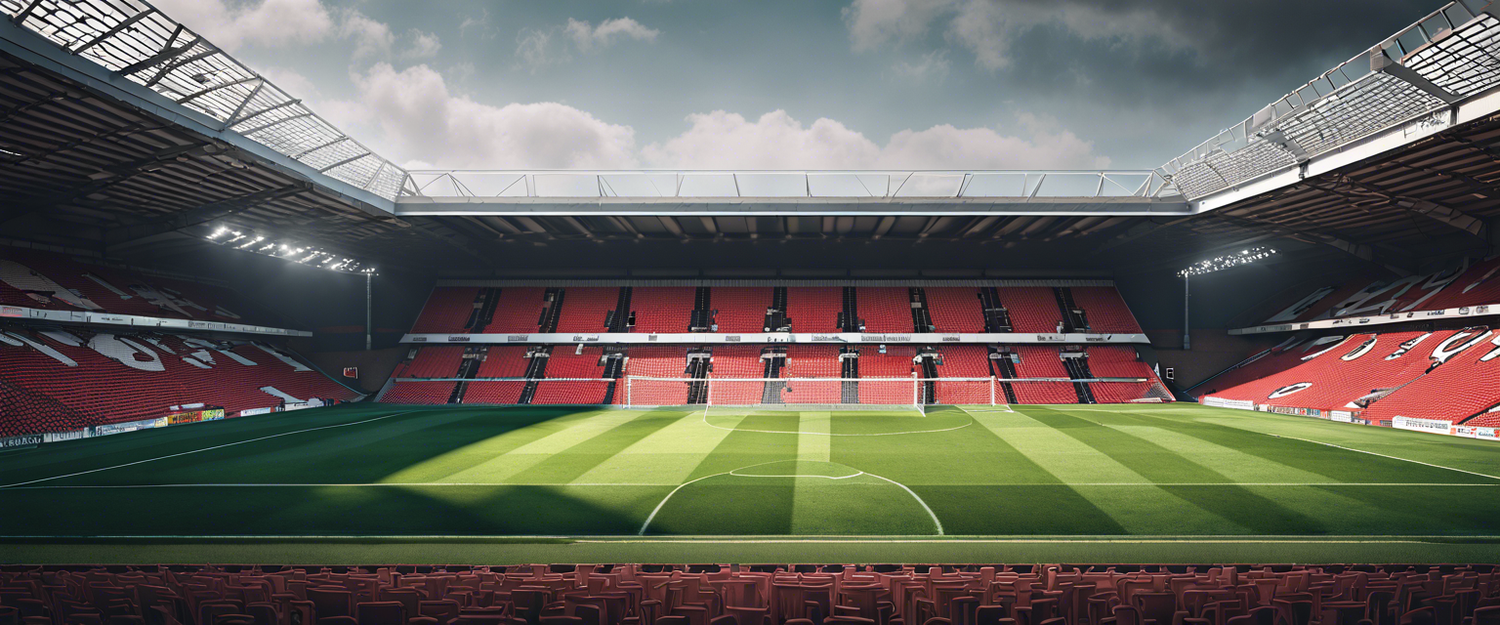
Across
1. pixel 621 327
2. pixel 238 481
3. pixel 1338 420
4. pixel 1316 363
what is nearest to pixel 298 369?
pixel 621 327

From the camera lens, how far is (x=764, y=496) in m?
11.4

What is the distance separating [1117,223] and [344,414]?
37.6m

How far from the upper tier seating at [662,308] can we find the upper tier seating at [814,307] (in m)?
6.60

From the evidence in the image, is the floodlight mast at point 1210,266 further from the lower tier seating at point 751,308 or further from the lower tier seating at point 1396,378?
the lower tier seating at point 1396,378

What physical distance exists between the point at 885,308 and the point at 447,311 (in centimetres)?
2822

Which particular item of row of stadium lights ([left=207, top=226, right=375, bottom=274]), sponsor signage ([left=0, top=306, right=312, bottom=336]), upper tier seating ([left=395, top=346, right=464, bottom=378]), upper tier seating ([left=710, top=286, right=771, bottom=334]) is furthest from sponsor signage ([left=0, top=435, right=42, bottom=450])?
upper tier seating ([left=710, top=286, right=771, bottom=334])

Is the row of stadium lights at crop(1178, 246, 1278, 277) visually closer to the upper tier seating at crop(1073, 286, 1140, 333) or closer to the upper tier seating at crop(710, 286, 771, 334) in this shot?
the upper tier seating at crop(1073, 286, 1140, 333)

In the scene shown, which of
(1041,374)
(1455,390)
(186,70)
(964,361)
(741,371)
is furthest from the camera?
(964,361)

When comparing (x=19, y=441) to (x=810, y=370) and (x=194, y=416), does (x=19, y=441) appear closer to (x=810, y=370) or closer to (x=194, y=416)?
(x=194, y=416)

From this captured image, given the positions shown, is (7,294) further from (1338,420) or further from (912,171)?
(1338,420)

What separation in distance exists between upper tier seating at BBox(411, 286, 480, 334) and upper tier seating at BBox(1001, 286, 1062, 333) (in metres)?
30.3

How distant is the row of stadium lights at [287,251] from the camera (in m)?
25.6

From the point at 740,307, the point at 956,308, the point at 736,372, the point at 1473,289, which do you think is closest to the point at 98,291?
the point at 736,372

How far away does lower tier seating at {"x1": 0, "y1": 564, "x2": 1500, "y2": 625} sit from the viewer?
4.41 metres
